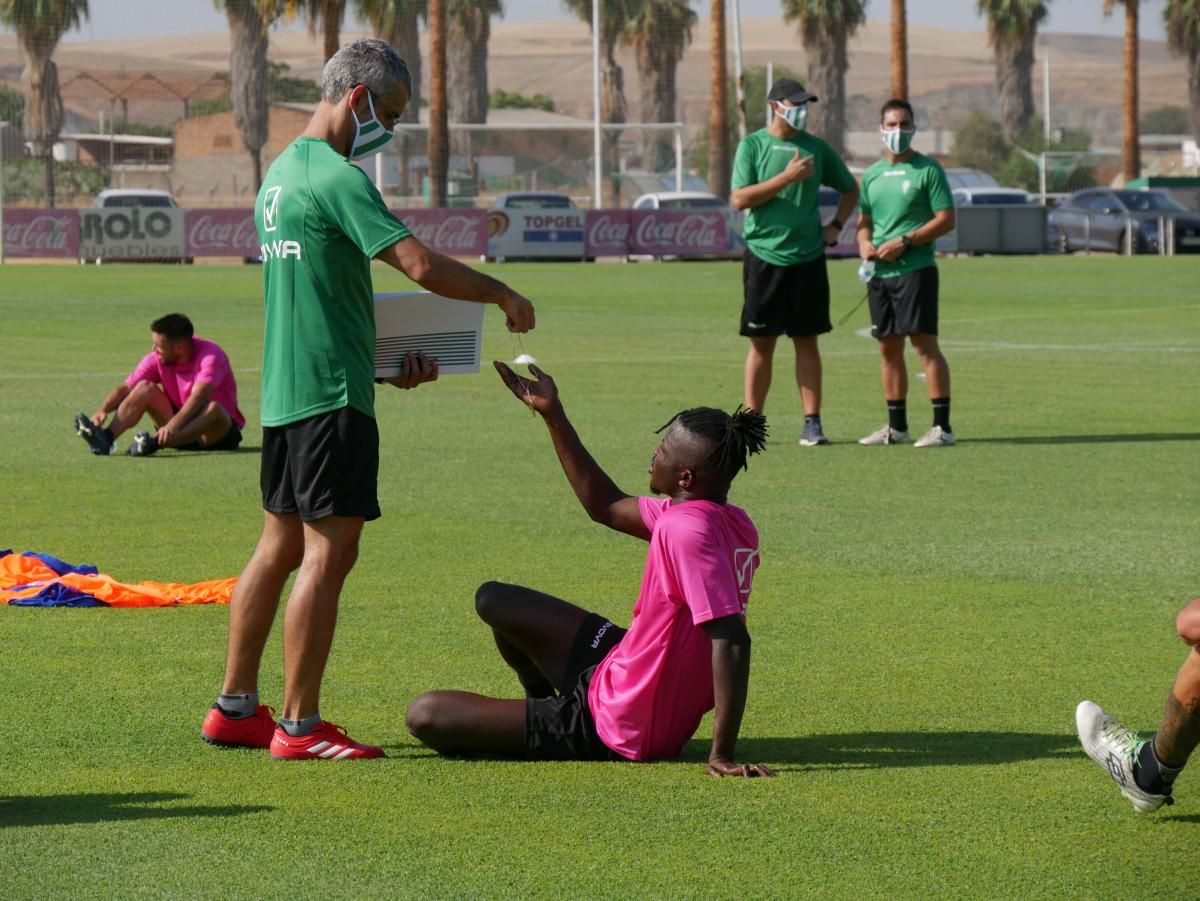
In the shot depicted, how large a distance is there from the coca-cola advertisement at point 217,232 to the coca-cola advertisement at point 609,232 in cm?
739

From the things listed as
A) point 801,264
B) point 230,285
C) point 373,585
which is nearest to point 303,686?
point 373,585

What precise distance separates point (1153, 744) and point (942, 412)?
8.60 meters

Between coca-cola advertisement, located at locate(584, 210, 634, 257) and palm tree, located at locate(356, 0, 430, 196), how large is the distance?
799 cm

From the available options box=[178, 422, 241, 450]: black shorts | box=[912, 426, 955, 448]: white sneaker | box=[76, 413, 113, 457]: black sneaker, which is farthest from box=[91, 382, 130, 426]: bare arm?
box=[912, 426, 955, 448]: white sneaker

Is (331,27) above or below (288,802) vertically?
above

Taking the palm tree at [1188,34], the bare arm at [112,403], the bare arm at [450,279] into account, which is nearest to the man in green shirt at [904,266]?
the bare arm at [112,403]

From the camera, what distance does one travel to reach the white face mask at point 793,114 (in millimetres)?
14047

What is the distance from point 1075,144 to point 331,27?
52.3 meters

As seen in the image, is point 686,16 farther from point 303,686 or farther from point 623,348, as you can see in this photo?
point 303,686

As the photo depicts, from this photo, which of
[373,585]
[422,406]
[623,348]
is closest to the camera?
[373,585]

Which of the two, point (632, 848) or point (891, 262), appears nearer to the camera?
point (632, 848)

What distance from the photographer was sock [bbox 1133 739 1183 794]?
5.48 m

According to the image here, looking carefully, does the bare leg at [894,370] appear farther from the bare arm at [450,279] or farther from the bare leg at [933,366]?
the bare arm at [450,279]

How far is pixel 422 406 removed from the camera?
16.8 metres
